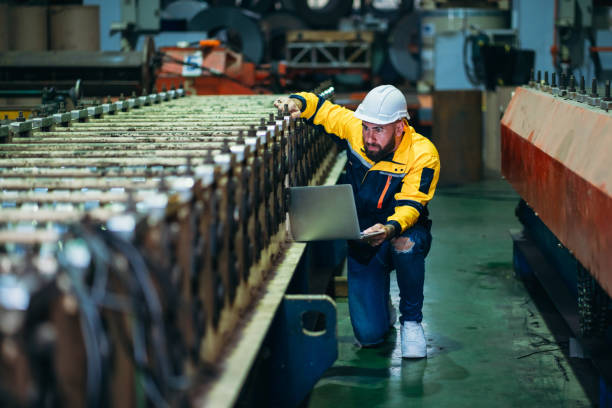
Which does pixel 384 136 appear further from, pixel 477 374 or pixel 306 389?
pixel 306 389

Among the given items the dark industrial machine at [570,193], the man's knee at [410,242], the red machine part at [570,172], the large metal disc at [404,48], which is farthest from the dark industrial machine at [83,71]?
the large metal disc at [404,48]

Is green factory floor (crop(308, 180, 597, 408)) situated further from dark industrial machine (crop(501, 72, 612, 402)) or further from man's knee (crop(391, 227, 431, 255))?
man's knee (crop(391, 227, 431, 255))

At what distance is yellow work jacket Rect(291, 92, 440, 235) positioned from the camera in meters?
3.80

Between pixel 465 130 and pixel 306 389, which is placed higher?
pixel 465 130

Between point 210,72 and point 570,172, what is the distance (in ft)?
18.8

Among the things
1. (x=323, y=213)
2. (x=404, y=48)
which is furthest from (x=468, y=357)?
(x=404, y=48)

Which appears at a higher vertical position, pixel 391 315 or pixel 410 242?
pixel 410 242

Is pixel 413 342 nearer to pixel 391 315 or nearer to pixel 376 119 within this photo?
pixel 391 315

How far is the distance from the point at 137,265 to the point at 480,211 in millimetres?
6568

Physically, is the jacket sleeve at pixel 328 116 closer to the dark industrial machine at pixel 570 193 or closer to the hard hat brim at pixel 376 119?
the hard hat brim at pixel 376 119

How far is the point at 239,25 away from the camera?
1155 cm

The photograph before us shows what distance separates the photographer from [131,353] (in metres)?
Result: 1.58

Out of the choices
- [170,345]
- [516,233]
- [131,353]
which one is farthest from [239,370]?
[516,233]

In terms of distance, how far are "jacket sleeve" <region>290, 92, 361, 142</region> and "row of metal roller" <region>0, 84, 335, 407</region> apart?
72cm
